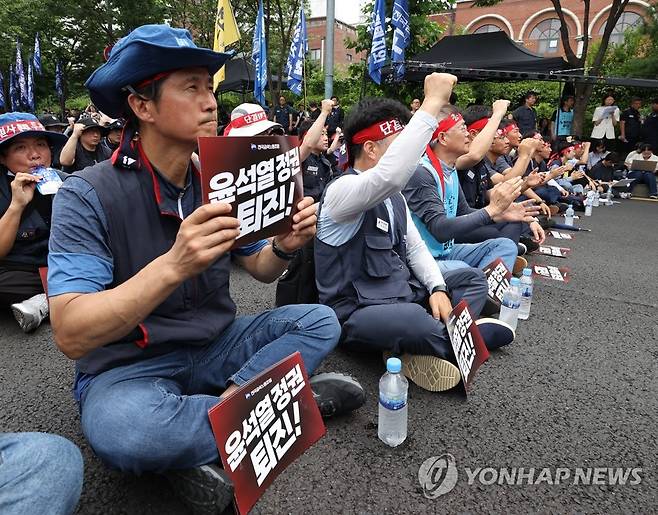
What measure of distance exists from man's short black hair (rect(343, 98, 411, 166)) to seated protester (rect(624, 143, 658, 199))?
11.2 metres

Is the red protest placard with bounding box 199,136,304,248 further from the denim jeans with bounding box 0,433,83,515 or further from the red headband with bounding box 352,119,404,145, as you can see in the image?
the red headband with bounding box 352,119,404,145

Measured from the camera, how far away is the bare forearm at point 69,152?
5.08 m

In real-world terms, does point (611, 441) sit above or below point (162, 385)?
below

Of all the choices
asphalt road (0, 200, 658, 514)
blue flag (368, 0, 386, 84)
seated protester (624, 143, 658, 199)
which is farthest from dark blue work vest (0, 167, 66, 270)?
seated protester (624, 143, 658, 199)

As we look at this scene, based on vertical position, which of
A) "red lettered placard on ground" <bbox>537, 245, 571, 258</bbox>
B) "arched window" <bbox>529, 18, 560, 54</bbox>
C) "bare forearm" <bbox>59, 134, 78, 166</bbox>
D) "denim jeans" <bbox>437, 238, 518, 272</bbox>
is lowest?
"red lettered placard on ground" <bbox>537, 245, 571, 258</bbox>

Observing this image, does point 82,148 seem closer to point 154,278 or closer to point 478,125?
point 478,125

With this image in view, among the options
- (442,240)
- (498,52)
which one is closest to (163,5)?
(498,52)

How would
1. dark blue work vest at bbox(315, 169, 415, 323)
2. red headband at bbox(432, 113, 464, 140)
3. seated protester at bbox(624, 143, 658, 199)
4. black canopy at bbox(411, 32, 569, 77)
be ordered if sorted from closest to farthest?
dark blue work vest at bbox(315, 169, 415, 323) < red headband at bbox(432, 113, 464, 140) < black canopy at bbox(411, 32, 569, 77) < seated protester at bbox(624, 143, 658, 199)

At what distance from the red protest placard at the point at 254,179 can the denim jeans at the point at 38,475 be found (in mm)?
756

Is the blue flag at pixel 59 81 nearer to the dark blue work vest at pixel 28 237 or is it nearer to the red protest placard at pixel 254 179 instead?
the dark blue work vest at pixel 28 237

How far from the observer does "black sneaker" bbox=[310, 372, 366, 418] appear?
215 cm

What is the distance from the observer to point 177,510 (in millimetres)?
1722

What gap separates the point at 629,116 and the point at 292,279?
14391mm

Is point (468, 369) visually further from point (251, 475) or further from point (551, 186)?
point (551, 186)
